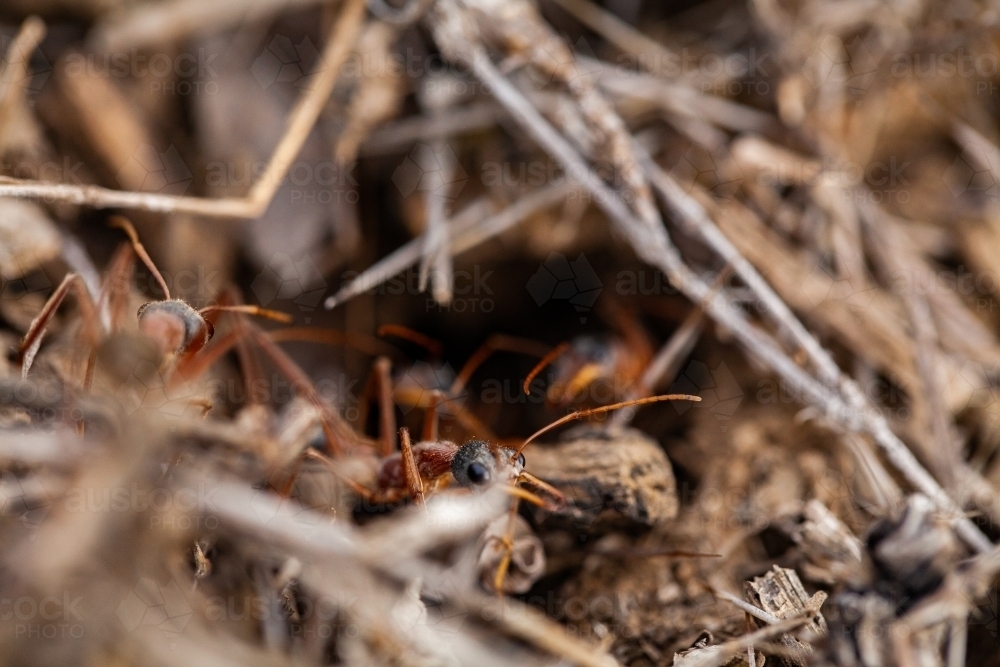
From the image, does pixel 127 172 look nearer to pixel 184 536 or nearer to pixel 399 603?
pixel 184 536

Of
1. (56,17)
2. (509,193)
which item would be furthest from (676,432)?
(56,17)

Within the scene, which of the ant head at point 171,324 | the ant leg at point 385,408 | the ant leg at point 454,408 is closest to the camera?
the ant head at point 171,324

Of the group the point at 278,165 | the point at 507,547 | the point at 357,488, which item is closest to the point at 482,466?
the point at 507,547

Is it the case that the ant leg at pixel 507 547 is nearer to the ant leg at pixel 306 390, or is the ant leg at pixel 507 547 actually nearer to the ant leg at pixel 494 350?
the ant leg at pixel 306 390

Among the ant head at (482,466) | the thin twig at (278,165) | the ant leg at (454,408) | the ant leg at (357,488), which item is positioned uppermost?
the thin twig at (278,165)

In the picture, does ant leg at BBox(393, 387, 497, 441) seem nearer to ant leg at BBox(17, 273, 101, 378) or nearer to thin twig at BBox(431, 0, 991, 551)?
thin twig at BBox(431, 0, 991, 551)

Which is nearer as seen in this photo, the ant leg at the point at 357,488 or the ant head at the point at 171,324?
the ant head at the point at 171,324

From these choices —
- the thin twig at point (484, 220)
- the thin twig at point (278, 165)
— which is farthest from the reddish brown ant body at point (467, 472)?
the thin twig at point (278, 165)
